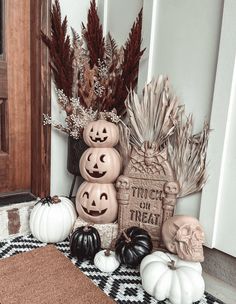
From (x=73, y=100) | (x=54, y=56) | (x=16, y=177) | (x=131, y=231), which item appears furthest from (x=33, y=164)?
(x=131, y=231)

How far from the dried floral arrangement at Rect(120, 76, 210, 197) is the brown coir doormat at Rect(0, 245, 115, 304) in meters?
0.52

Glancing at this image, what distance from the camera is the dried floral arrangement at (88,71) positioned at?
4.23 feet

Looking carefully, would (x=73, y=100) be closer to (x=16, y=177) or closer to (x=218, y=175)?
(x=16, y=177)

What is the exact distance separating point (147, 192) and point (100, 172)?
0.71 ft

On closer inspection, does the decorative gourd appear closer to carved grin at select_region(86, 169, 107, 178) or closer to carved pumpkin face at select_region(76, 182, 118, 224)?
carved pumpkin face at select_region(76, 182, 118, 224)

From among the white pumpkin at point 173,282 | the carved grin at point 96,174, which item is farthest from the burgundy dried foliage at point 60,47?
the white pumpkin at point 173,282

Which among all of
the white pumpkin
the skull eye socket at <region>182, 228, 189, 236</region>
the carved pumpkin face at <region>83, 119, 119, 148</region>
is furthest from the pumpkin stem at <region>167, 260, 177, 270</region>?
the carved pumpkin face at <region>83, 119, 119, 148</region>

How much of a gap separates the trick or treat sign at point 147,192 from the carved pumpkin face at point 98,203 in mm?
37

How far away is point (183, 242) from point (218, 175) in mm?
278

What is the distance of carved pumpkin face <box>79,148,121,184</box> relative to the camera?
119 centimetres

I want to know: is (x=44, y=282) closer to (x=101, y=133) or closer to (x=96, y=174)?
(x=96, y=174)

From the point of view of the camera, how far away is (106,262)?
1.08 metres

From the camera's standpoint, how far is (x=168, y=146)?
1.15 m

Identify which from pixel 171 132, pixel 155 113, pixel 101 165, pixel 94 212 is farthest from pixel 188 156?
pixel 94 212
